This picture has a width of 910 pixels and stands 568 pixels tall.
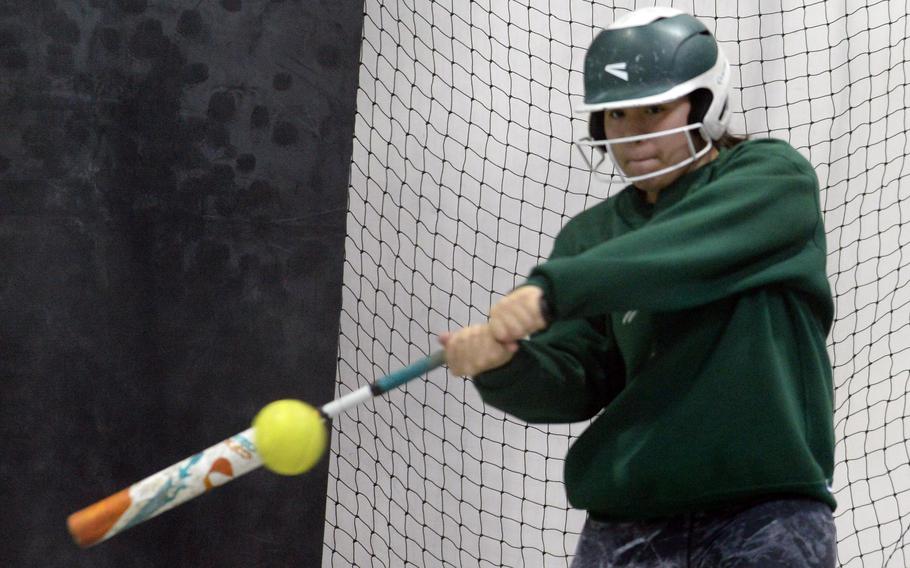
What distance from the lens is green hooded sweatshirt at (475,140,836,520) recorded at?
1.29m

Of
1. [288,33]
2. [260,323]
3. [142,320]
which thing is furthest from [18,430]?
[288,33]

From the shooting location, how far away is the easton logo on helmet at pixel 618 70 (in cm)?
146

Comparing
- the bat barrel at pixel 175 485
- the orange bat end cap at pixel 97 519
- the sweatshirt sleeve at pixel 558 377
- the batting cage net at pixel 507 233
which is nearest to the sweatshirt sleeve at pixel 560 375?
the sweatshirt sleeve at pixel 558 377

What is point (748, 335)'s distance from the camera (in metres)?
1.33

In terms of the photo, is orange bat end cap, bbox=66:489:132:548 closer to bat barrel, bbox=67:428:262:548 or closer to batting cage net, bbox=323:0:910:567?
bat barrel, bbox=67:428:262:548

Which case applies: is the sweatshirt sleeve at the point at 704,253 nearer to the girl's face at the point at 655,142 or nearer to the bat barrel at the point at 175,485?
the girl's face at the point at 655,142

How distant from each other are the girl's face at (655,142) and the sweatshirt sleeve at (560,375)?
0.55ft

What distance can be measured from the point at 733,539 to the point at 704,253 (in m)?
0.32

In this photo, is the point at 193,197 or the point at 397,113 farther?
the point at 397,113

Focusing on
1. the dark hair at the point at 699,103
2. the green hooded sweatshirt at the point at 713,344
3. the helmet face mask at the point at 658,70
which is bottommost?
the green hooded sweatshirt at the point at 713,344

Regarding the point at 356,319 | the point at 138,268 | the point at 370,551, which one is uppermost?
the point at 138,268

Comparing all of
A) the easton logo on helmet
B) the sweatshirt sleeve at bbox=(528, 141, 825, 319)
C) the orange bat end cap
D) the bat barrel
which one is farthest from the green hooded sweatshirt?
the orange bat end cap

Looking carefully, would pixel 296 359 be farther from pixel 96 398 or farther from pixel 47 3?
pixel 47 3

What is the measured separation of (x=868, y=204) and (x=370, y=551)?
133 cm
